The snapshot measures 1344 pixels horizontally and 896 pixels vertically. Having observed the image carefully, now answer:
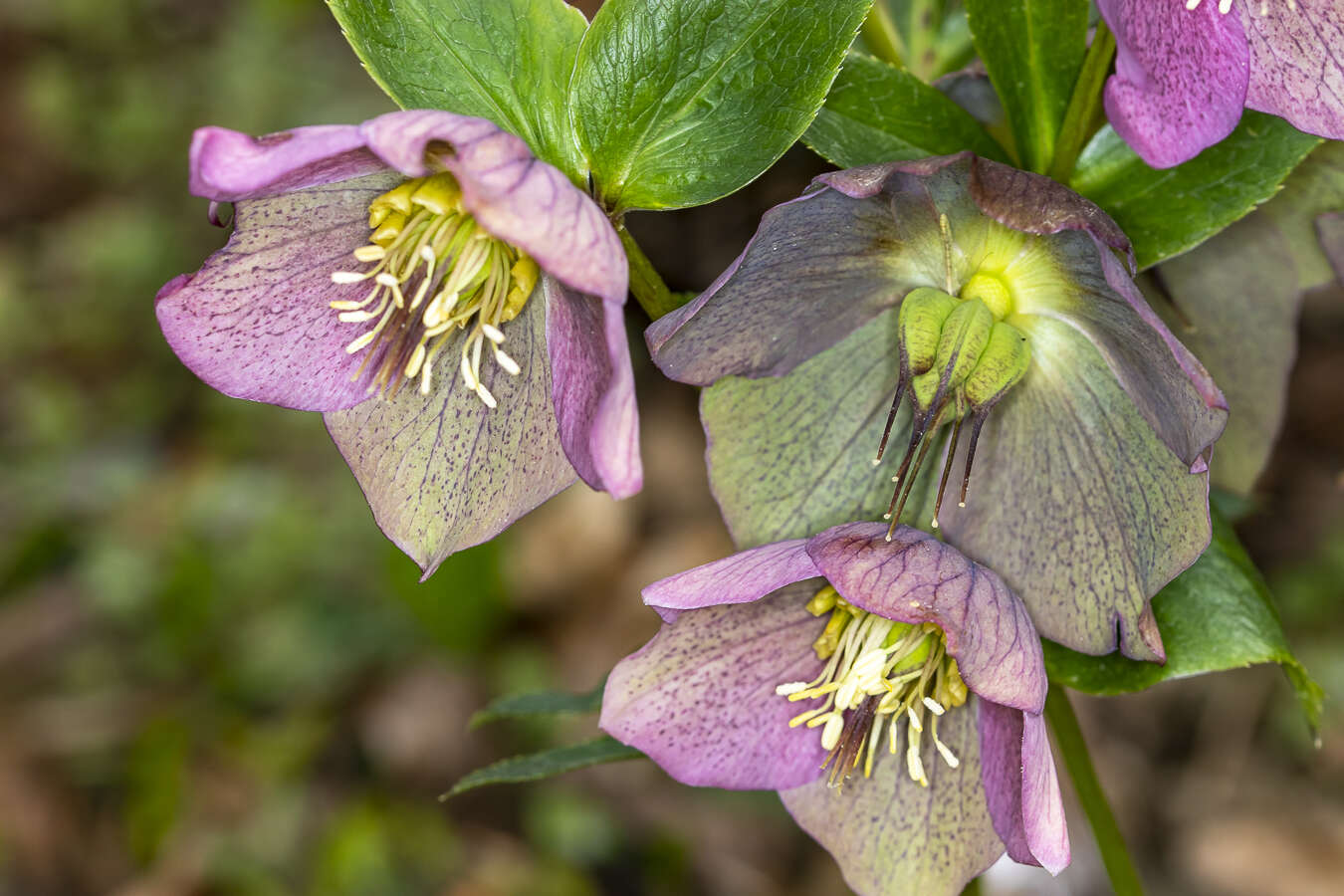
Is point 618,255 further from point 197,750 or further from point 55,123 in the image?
point 55,123

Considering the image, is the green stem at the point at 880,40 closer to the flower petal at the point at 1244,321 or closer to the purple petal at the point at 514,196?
the flower petal at the point at 1244,321

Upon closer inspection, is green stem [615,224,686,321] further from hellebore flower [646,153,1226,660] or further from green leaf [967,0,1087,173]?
green leaf [967,0,1087,173]

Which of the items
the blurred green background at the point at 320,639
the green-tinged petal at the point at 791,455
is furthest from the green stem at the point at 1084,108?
the blurred green background at the point at 320,639

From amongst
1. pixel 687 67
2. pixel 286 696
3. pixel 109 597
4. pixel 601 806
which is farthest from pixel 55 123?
pixel 687 67

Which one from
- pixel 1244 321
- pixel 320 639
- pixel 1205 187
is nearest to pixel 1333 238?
pixel 1244 321

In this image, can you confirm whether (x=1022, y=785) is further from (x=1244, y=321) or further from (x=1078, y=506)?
(x=1244, y=321)

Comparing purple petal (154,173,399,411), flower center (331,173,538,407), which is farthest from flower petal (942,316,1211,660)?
purple petal (154,173,399,411)
